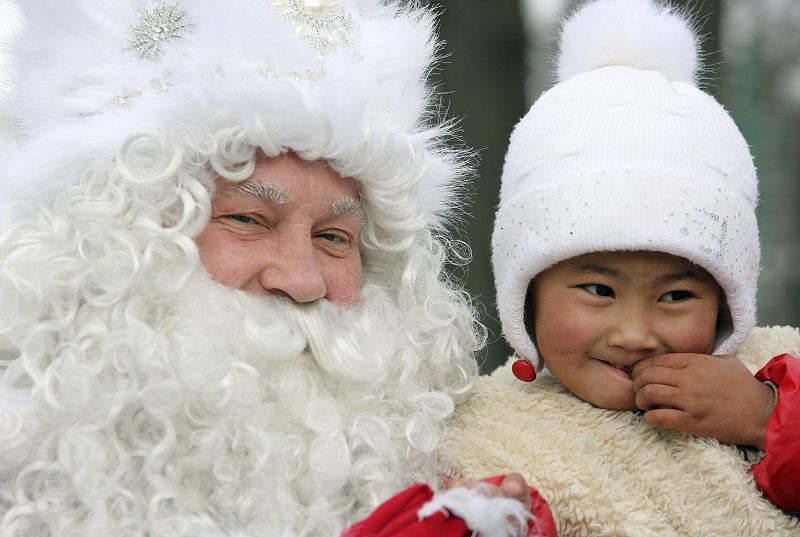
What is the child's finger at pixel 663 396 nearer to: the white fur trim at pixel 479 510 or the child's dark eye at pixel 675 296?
the child's dark eye at pixel 675 296

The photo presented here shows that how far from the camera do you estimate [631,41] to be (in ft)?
9.43

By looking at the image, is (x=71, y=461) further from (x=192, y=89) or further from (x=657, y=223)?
(x=657, y=223)

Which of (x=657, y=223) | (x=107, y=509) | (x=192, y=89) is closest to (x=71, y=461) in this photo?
(x=107, y=509)

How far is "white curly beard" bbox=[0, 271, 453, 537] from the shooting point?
2068mm

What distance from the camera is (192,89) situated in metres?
2.28

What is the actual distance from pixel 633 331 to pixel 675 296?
7.4 inches

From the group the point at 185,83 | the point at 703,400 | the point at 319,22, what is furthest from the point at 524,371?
the point at 185,83

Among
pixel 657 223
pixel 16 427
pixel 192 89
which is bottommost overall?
pixel 16 427

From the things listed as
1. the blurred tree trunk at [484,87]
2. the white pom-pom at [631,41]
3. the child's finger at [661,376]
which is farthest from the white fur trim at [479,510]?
the blurred tree trunk at [484,87]

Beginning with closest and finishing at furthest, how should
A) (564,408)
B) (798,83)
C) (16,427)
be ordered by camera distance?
1. (16,427)
2. (564,408)
3. (798,83)

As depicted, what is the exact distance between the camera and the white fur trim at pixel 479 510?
1947 millimetres

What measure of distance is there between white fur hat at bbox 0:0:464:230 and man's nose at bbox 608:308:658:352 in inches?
29.7

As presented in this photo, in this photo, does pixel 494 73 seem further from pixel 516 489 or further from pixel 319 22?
pixel 516 489

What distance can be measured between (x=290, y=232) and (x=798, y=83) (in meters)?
7.41
